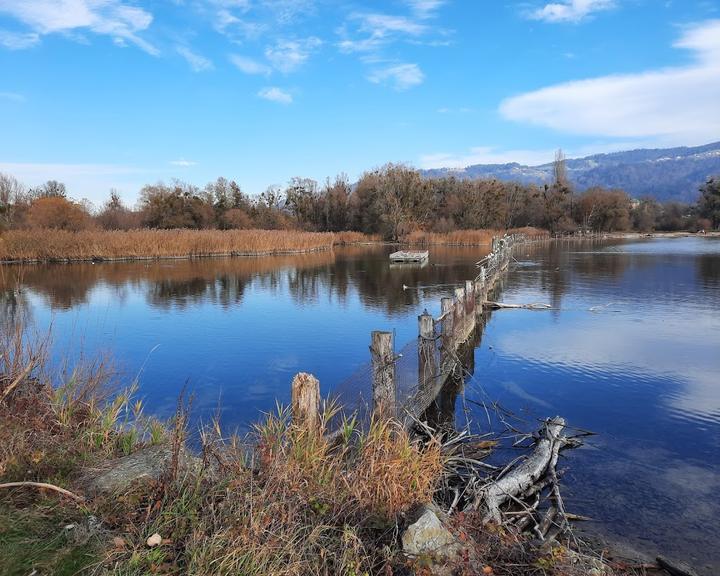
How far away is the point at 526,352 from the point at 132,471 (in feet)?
30.2

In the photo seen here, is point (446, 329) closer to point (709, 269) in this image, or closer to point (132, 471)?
point (132, 471)

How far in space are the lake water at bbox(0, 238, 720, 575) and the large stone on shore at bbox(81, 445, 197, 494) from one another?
3.05 meters

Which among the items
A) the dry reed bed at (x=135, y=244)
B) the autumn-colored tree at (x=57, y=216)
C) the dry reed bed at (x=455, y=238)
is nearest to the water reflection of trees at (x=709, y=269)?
the dry reed bed at (x=455, y=238)

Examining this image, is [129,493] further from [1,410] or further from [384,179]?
[384,179]

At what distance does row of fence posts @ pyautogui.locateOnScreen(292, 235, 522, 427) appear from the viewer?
4562 mm

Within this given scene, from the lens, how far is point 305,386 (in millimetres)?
Answer: 4539

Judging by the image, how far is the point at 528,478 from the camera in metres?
5.60

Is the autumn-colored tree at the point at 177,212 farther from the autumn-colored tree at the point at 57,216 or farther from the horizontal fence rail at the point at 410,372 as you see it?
the horizontal fence rail at the point at 410,372

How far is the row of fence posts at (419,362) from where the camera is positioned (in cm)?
456

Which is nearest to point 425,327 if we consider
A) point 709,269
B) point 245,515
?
point 245,515

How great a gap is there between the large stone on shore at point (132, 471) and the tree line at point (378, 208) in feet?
150

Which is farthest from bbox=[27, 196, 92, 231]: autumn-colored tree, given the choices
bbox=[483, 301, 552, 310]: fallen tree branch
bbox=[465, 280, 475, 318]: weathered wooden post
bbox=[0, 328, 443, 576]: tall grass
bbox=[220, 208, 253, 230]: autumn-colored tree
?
bbox=[0, 328, 443, 576]: tall grass

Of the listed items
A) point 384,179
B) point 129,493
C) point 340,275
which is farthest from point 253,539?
point 384,179

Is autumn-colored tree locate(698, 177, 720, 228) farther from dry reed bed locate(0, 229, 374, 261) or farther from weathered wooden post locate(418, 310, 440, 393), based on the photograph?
weathered wooden post locate(418, 310, 440, 393)
